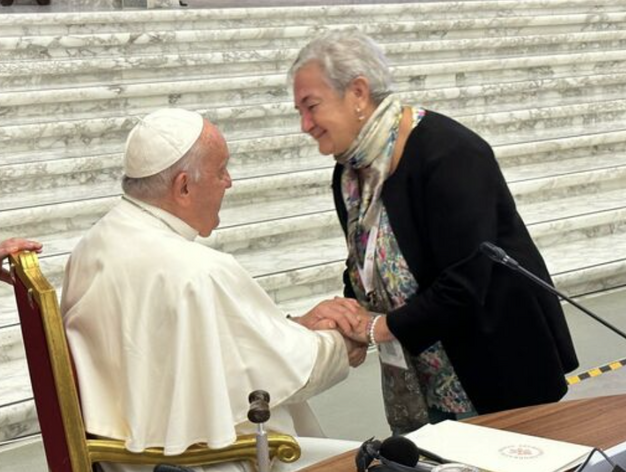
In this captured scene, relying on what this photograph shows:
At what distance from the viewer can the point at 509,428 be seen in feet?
7.34

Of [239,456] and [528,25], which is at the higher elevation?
[528,25]

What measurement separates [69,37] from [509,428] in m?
5.53

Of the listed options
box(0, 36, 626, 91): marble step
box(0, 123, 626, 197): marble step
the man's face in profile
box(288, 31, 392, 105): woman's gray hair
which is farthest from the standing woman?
box(0, 36, 626, 91): marble step

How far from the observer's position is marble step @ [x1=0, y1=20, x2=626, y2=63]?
23.4ft

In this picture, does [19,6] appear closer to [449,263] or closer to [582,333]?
[582,333]

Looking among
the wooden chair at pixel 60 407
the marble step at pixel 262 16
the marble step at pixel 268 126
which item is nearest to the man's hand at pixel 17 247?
the wooden chair at pixel 60 407

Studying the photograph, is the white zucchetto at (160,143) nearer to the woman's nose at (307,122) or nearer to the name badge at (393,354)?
the woman's nose at (307,122)

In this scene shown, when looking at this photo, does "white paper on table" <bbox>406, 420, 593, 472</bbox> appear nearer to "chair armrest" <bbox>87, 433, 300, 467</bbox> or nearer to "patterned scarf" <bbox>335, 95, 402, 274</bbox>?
"chair armrest" <bbox>87, 433, 300, 467</bbox>

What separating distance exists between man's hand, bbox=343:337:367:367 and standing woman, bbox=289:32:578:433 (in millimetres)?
32

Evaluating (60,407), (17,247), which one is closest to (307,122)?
(17,247)

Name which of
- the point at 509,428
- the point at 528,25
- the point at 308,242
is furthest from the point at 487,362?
the point at 528,25

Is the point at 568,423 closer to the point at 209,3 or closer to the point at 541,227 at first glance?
the point at 541,227

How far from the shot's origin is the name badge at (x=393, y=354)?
2777 millimetres

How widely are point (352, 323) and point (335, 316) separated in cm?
6
